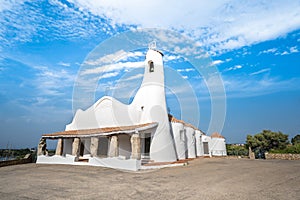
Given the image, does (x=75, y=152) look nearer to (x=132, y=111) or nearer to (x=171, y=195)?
(x=132, y=111)

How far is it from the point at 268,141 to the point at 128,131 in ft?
90.3

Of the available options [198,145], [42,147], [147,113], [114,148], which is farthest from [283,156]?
[42,147]

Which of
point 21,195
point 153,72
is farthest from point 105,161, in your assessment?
point 153,72

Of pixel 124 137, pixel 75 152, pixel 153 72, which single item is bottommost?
pixel 75 152

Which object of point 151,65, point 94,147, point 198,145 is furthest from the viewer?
point 198,145

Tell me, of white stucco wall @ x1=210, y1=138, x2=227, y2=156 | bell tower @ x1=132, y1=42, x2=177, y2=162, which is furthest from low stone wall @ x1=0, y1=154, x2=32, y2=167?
white stucco wall @ x1=210, y1=138, x2=227, y2=156

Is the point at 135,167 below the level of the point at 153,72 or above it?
below

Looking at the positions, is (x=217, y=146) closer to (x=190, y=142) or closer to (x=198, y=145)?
(x=198, y=145)

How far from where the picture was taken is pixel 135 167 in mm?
11188

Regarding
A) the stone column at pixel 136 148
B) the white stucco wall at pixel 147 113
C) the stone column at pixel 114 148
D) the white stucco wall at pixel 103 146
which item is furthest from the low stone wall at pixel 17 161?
the stone column at pixel 136 148

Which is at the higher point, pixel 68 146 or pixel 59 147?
pixel 68 146

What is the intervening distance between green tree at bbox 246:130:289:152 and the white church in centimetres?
1960

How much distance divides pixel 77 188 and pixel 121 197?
198 cm

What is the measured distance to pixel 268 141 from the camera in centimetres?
3073
